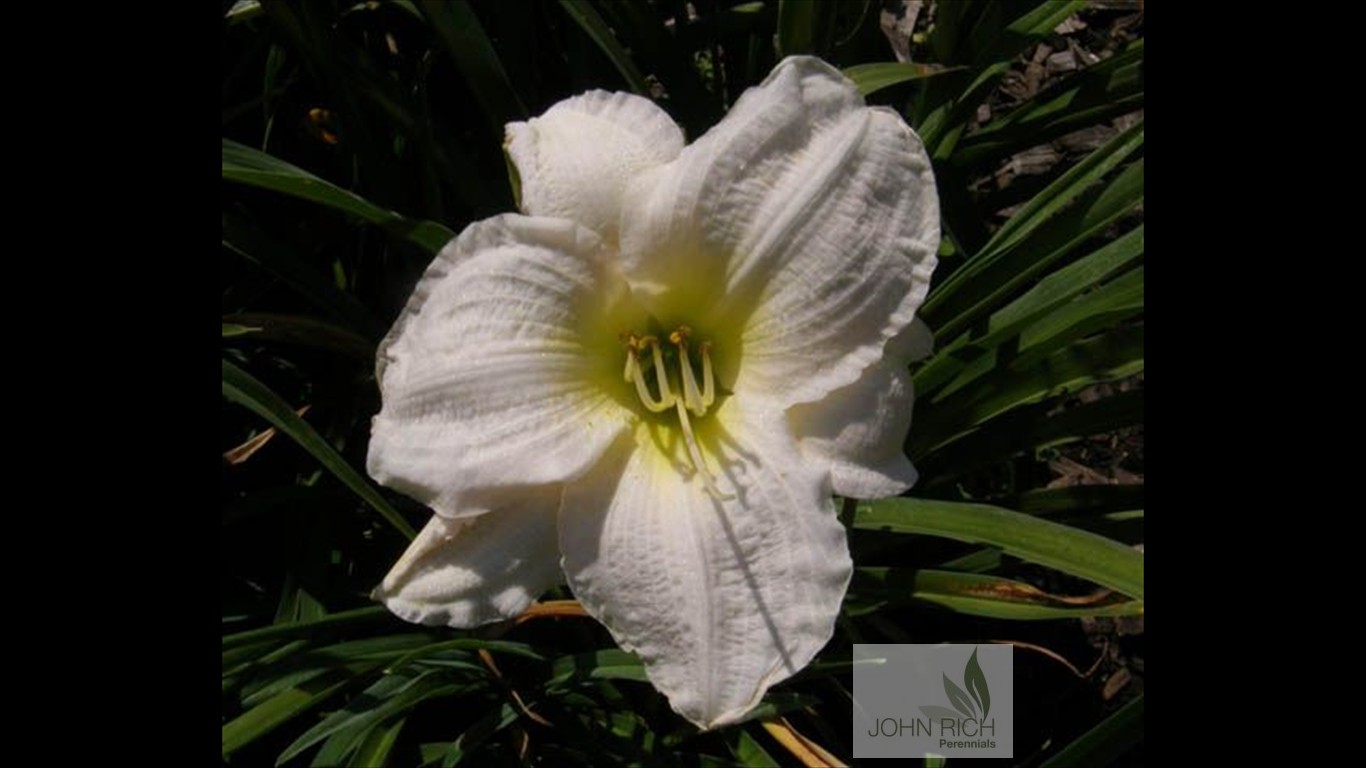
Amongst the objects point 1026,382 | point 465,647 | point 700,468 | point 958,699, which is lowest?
point 958,699

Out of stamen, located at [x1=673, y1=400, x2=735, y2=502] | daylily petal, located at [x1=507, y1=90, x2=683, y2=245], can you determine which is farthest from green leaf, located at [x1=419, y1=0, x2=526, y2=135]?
stamen, located at [x1=673, y1=400, x2=735, y2=502]

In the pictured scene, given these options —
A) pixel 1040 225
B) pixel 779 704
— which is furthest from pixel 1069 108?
pixel 779 704

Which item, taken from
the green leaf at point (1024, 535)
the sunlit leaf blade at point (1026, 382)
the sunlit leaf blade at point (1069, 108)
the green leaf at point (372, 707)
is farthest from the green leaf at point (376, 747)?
the sunlit leaf blade at point (1069, 108)

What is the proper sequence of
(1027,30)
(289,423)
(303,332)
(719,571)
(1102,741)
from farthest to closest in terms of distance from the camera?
1. (1027,30)
2. (303,332)
3. (289,423)
4. (1102,741)
5. (719,571)

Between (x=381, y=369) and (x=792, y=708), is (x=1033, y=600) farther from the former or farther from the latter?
(x=381, y=369)

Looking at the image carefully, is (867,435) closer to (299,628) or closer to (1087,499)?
(1087,499)

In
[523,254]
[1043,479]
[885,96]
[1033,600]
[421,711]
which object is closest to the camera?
[523,254]

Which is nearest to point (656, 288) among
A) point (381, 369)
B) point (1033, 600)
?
point (381, 369)

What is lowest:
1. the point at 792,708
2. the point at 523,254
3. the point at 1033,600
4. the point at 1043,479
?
the point at 1043,479
